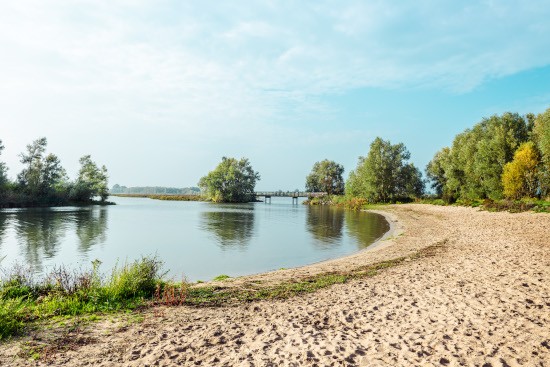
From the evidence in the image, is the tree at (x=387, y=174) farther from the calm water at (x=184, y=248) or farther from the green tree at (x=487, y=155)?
the calm water at (x=184, y=248)

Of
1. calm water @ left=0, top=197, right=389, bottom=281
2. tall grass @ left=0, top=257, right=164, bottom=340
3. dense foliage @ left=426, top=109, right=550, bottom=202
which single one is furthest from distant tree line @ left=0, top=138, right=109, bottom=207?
dense foliage @ left=426, top=109, right=550, bottom=202

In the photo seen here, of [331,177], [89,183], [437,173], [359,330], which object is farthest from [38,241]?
[331,177]

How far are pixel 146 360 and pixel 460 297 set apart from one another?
31.2 ft

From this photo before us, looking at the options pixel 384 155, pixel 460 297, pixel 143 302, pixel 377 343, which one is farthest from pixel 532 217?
pixel 384 155

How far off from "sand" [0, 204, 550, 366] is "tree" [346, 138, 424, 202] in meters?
84.2

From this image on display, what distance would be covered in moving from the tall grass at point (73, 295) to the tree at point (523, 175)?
184 ft

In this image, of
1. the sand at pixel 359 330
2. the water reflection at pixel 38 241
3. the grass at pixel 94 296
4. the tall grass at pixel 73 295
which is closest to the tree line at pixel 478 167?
the sand at pixel 359 330

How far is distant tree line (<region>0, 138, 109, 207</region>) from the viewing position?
234 feet

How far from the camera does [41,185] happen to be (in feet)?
260

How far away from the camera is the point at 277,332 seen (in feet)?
27.7

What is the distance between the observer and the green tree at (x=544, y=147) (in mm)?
45781

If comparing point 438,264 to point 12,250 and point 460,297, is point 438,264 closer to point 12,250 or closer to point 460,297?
point 460,297

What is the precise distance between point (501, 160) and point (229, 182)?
10349 cm

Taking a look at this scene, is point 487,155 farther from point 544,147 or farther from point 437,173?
point 437,173
